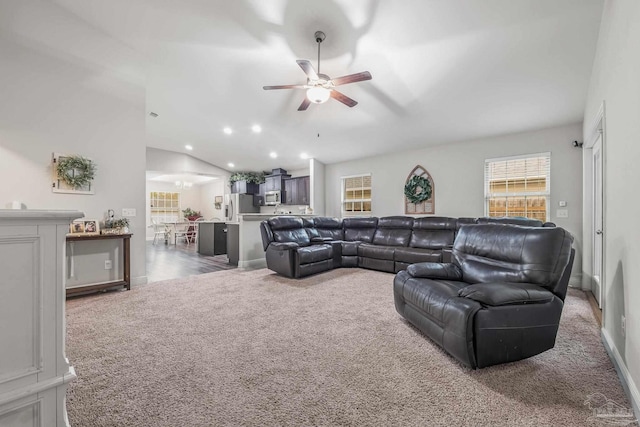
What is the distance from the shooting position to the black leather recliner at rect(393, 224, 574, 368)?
70.8 inches

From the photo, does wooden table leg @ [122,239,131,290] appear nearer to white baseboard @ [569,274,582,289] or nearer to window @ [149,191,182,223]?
white baseboard @ [569,274,582,289]

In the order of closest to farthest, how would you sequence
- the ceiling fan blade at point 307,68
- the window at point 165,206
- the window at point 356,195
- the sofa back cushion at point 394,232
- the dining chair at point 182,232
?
the ceiling fan blade at point 307,68 < the sofa back cushion at point 394,232 < the window at point 356,195 < the dining chair at point 182,232 < the window at point 165,206

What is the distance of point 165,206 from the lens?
39.0ft

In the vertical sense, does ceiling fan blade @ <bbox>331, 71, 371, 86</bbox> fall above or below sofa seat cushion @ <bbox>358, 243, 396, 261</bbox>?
above

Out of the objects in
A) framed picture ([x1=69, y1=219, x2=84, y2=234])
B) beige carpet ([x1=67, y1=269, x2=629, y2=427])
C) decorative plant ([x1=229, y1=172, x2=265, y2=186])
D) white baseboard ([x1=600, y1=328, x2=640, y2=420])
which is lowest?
beige carpet ([x1=67, y1=269, x2=629, y2=427])

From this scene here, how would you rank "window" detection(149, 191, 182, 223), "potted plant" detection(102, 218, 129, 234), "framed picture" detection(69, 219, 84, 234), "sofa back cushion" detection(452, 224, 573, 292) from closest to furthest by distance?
"sofa back cushion" detection(452, 224, 573, 292)
"framed picture" detection(69, 219, 84, 234)
"potted plant" detection(102, 218, 129, 234)
"window" detection(149, 191, 182, 223)

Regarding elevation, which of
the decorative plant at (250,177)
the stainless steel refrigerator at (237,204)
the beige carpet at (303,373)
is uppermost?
the decorative plant at (250,177)

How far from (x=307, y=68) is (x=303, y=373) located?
2.72 m

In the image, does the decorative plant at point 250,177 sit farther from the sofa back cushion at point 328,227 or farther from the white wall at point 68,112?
the white wall at point 68,112

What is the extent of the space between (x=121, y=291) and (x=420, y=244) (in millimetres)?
4834

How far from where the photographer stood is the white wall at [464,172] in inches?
171

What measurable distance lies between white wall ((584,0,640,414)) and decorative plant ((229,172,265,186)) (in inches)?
321

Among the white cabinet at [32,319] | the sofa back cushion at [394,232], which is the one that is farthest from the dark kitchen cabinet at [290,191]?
the white cabinet at [32,319]

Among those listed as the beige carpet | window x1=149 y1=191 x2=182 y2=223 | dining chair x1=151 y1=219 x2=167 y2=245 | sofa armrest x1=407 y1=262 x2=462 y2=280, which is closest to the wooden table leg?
the beige carpet
